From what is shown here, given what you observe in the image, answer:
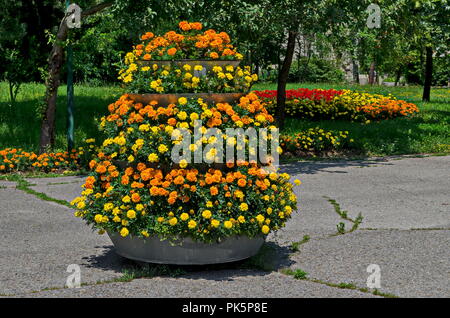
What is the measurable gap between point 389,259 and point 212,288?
1891 millimetres

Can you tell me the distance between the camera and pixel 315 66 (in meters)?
33.9

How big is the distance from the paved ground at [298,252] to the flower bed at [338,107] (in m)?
6.80

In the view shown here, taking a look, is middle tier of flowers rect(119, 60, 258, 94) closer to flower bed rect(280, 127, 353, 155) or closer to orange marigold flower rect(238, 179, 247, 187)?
orange marigold flower rect(238, 179, 247, 187)

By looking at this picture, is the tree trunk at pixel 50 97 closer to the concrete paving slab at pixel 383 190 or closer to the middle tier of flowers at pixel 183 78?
the concrete paving slab at pixel 383 190

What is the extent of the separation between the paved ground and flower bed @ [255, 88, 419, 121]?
6800 millimetres

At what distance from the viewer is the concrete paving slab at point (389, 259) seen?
5.23 meters

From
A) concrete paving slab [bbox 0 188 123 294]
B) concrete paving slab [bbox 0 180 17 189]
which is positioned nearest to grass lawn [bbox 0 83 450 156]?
concrete paving slab [bbox 0 180 17 189]

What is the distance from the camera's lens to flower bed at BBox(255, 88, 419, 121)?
16562 mm

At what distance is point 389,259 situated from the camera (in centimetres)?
596

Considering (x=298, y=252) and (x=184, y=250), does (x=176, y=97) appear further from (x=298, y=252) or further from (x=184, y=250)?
(x=298, y=252)

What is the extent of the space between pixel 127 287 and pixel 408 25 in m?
9.68

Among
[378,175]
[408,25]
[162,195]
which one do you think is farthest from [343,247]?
[408,25]

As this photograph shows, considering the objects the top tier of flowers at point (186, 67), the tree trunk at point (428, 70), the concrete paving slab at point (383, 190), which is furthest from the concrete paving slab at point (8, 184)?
the tree trunk at point (428, 70)

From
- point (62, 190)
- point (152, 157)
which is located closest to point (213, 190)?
point (152, 157)
